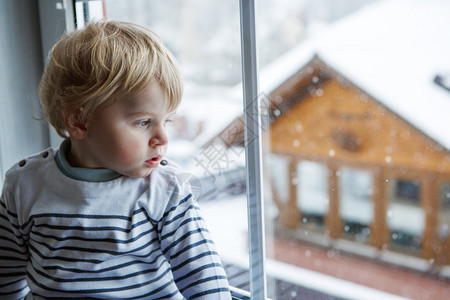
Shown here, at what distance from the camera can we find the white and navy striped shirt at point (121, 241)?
615mm

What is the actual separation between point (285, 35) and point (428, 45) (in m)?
0.54

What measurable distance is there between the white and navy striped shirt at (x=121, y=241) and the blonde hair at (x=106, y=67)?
0.12 m

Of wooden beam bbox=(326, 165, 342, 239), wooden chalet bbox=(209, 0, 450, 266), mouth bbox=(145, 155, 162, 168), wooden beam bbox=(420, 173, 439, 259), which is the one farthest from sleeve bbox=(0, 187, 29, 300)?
wooden beam bbox=(420, 173, 439, 259)

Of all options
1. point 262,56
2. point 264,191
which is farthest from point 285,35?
point 264,191

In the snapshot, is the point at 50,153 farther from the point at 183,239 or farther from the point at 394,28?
the point at 394,28

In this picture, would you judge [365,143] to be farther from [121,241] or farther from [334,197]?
[121,241]

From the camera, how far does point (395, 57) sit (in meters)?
0.78

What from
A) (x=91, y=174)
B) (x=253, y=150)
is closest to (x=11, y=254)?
(x=91, y=174)

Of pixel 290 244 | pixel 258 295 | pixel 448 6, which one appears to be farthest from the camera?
pixel 290 244

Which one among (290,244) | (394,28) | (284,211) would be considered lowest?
(290,244)

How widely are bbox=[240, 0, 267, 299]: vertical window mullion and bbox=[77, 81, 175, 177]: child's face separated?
135mm

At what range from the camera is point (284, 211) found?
0.90 meters

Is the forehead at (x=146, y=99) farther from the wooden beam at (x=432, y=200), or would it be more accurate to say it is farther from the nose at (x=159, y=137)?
the wooden beam at (x=432, y=200)

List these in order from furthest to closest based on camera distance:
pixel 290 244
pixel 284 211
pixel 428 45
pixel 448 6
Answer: pixel 290 244
pixel 284 211
pixel 428 45
pixel 448 6
